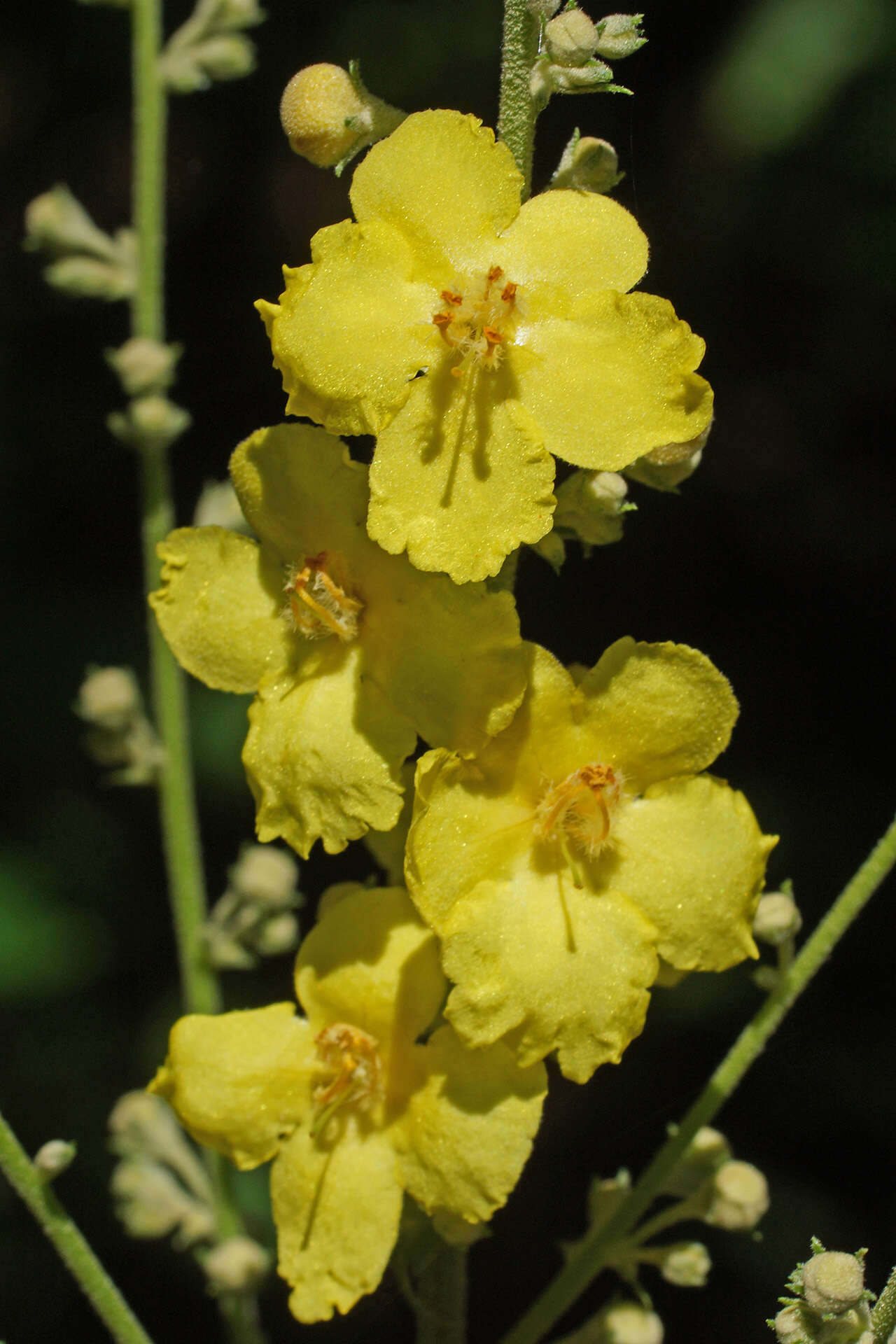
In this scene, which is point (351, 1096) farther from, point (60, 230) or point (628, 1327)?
point (60, 230)

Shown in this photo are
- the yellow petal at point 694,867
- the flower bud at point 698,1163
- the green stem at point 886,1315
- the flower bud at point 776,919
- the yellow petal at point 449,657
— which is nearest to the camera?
the green stem at point 886,1315

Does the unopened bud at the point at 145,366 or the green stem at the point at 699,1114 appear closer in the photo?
the green stem at the point at 699,1114

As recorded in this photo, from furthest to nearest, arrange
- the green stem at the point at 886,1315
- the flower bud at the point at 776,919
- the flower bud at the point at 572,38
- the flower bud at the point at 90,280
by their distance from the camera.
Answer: the flower bud at the point at 90,280 < the flower bud at the point at 776,919 < the flower bud at the point at 572,38 < the green stem at the point at 886,1315

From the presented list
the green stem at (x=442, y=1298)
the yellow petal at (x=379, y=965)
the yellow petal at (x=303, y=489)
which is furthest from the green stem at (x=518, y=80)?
the green stem at (x=442, y=1298)

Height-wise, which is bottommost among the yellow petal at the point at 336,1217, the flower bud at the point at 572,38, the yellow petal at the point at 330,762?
the yellow petal at the point at 336,1217

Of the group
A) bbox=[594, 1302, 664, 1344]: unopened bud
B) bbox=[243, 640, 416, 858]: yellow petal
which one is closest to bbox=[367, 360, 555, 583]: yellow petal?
bbox=[243, 640, 416, 858]: yellow petal

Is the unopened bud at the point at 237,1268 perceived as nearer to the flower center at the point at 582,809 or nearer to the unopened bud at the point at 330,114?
the flower center at the point at 582,809

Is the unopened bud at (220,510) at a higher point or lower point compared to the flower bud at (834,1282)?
higher
